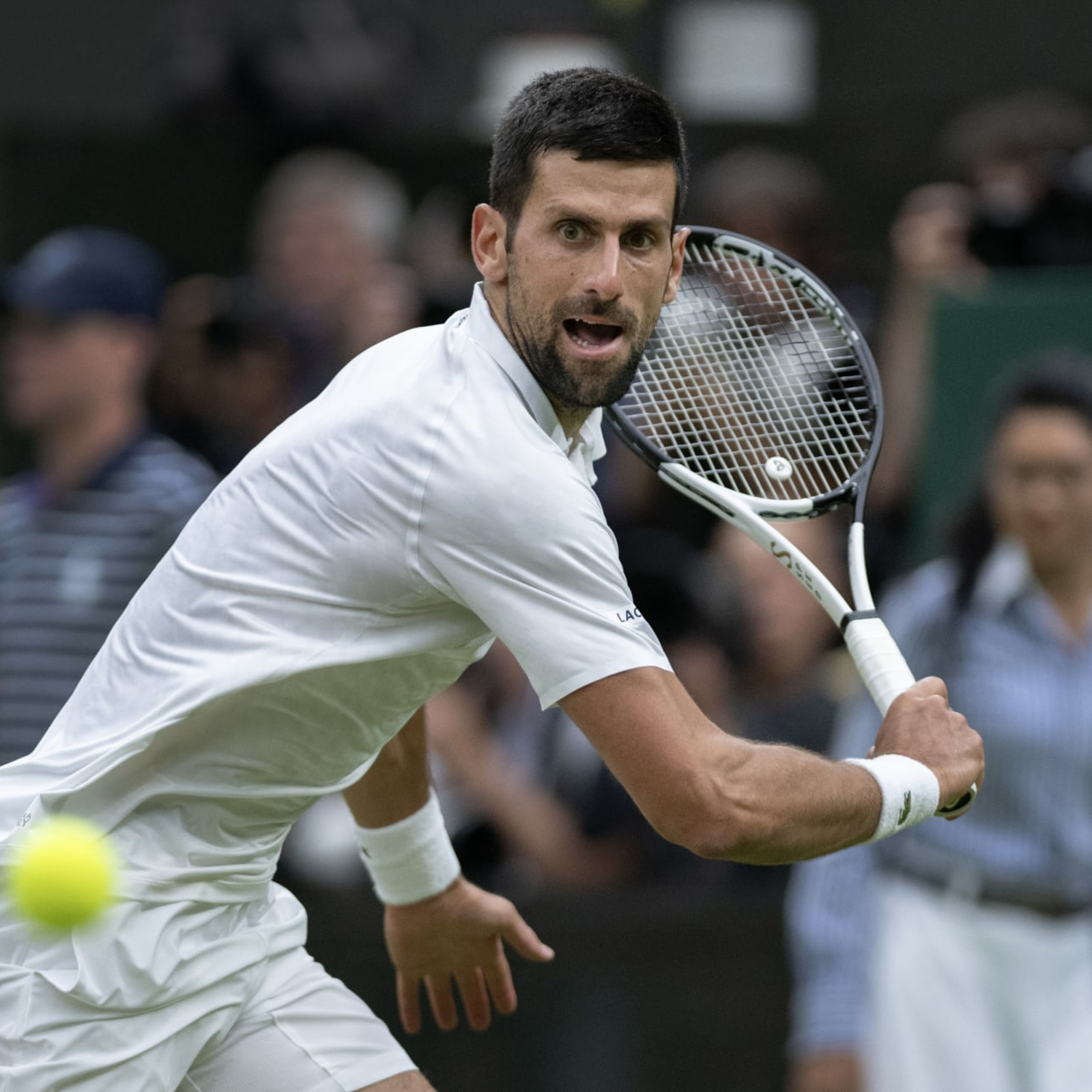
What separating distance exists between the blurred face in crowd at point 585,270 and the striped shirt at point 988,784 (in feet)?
8.49

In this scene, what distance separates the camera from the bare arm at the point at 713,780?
8.50ft

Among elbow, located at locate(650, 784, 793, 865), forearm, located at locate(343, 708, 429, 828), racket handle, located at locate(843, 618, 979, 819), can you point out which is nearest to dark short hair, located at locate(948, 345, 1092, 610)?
racket handle, located at locate(843, 618, 979, 819)

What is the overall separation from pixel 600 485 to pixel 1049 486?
1.51 m

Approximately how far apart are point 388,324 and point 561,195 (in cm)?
364

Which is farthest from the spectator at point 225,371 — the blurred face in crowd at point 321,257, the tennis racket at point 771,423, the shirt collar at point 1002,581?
the tennis racket at point 771,423

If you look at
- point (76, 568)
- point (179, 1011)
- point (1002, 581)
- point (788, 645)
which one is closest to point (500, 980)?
point (179, 1011)

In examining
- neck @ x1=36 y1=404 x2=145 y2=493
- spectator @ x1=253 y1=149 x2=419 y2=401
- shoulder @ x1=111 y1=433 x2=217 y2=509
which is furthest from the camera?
spectator @ x1=253 y1=149 x2=419 y2=401

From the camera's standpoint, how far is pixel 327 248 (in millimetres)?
6984

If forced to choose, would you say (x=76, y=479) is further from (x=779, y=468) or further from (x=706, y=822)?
(x=706, y=822)

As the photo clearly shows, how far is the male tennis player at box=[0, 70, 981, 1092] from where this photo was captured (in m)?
2.62

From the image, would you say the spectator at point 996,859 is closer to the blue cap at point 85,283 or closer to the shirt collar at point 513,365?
the blue cap at point 85,283

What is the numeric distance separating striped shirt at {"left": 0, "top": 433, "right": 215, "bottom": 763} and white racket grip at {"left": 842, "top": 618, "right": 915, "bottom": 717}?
226cm

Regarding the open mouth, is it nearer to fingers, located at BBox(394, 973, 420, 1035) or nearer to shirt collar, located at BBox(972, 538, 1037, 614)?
fingers, located at BBox(394, 973, 420, 1035)

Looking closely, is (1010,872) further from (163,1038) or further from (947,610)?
(163,1038)
